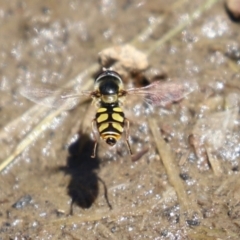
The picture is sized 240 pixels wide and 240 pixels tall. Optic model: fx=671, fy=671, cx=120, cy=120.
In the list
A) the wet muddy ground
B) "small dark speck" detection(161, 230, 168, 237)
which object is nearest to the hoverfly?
the wet muddy ground

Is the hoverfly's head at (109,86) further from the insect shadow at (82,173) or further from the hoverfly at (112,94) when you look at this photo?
the insect shadow at (82,173)

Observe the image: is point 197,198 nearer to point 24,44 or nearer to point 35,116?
point 35,116

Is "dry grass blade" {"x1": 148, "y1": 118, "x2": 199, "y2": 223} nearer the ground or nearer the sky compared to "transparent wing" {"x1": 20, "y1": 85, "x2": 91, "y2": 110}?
nearer the ground

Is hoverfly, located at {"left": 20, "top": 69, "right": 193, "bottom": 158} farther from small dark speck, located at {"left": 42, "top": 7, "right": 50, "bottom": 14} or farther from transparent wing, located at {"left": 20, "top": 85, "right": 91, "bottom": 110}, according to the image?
small dark speck, located at {"left": 42, "top": 7, "right": 50, "bottom": 14}

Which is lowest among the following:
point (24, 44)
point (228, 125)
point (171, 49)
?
point (228, 125)

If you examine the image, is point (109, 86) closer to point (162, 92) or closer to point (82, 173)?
point (162, 92)

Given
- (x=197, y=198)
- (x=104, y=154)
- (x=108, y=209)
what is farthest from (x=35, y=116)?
(x=197, y=198)
